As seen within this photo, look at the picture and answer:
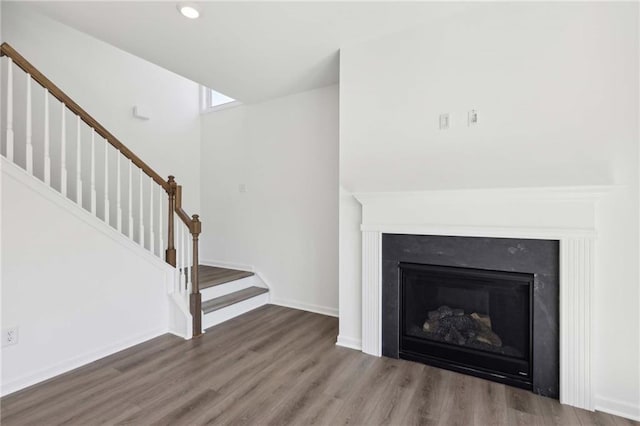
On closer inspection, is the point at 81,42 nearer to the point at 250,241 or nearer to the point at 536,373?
the point at 250,241

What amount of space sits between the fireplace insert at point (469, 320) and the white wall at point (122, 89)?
3.50 metres

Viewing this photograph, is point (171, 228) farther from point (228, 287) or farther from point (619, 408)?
point (619, 408)

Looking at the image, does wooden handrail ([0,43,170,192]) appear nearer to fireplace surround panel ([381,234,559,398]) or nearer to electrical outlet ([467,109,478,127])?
fireplace surround panel ([381,234,559,398])

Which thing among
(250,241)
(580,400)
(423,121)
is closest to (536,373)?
(580,400)

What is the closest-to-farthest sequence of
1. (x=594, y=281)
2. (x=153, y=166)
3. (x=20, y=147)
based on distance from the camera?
(x=594, y=281)
(x=20, y=147)
(x=153, y=166)

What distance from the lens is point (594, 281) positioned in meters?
1.87

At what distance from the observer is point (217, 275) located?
3.91 metres

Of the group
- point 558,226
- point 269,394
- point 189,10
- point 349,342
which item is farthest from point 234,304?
point 558,226

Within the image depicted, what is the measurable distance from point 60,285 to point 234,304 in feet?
5.21

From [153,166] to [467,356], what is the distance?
13.4 ft

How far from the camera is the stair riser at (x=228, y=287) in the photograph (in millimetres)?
3408

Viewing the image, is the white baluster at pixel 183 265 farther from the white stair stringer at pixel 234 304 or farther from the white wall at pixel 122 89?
the white wall at pixel 122 89

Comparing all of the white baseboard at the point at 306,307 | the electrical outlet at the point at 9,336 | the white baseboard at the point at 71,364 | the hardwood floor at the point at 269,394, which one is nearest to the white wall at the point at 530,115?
the hardwood floor at the point at 269,394

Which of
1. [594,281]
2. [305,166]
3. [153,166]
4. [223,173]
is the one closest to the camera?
[594,281]
